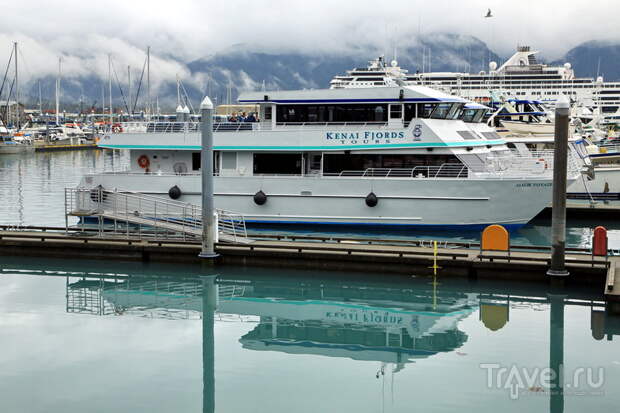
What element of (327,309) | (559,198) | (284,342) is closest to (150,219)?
(327,309)

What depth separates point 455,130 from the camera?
86.1ft

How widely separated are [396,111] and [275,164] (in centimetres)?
471

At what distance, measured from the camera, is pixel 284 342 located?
15.1 metres

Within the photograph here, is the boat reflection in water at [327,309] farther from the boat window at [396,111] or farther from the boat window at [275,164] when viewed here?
the boat window at [396,111]

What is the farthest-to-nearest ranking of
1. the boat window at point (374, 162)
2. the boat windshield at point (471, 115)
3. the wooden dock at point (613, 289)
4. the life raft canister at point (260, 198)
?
the boat windshield at point (471, 115) < the life raft canister at point (260, 198) < the boat window at point (374, 162) < the wooden dock at point (613, 289)

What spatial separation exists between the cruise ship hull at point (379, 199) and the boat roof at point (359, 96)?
282cm

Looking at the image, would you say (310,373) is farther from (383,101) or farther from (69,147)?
(69,147)

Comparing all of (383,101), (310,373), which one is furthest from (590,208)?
(310,373)

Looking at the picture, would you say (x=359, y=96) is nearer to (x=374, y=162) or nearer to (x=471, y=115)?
(x=374, y=162)

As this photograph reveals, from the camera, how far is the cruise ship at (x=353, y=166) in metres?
25.2

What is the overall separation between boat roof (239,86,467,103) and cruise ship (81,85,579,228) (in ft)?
0.12

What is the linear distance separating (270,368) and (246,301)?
5.10 metres

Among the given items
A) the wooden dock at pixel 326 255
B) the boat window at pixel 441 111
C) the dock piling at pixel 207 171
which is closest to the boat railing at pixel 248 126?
the boat window at pixel 441 111

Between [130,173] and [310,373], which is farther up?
[130,173]
